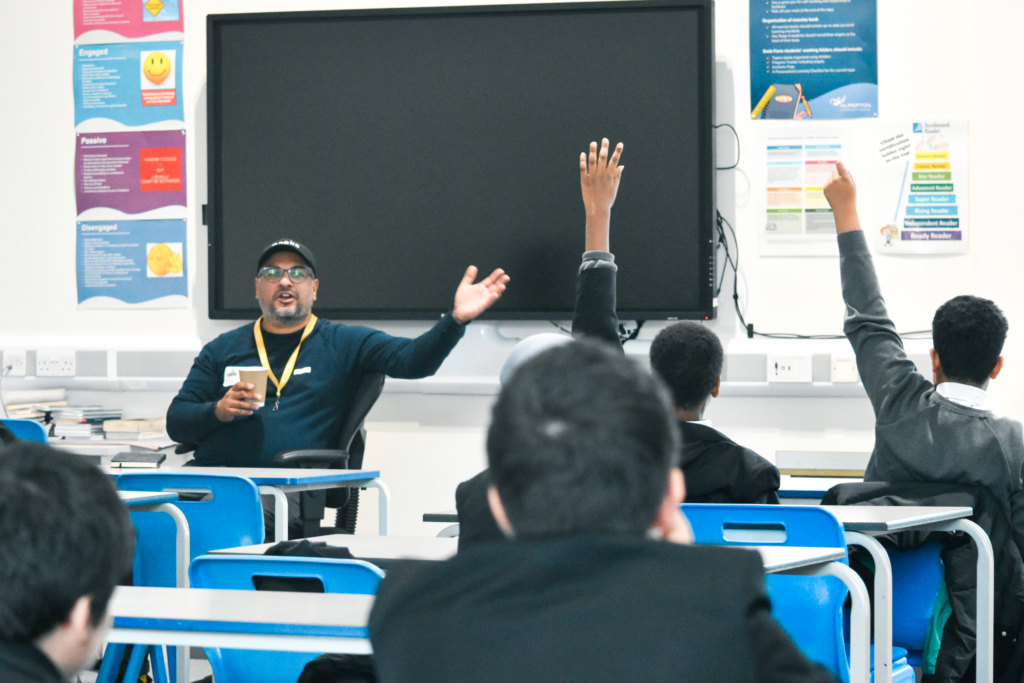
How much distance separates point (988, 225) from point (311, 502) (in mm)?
2923

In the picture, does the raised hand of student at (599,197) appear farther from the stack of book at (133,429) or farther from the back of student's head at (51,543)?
the stack of book at (133,429)

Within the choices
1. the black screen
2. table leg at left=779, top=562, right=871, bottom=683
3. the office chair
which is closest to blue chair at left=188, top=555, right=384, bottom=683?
table leg at left=779, top=562, right=871, bottom=683

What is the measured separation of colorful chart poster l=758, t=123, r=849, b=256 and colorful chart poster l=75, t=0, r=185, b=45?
2.79 meters

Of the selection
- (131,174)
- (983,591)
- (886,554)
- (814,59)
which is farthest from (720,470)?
(131,174)

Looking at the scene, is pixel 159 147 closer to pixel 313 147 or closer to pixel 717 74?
pixel 313 147

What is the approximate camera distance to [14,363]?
505 cm

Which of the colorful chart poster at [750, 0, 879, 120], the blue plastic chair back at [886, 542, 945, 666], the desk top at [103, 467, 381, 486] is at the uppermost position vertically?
the colorful chart poster at [750, 0, 879, 120]

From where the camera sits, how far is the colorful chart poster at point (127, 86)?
196 inches

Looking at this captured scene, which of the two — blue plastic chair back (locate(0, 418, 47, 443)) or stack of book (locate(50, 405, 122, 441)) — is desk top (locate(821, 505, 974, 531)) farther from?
stack of book (locate(50, 405, 122, 441))

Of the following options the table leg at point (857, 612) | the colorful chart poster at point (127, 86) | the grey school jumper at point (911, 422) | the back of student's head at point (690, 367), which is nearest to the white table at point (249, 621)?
the table leg at point (857, 612)

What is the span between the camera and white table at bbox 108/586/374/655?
52.1 inches

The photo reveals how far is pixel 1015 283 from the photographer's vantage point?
168 inches

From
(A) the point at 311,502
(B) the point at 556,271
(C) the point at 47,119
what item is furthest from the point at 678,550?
(C) the point at 47,119

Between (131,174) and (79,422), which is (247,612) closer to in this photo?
(79,422)
